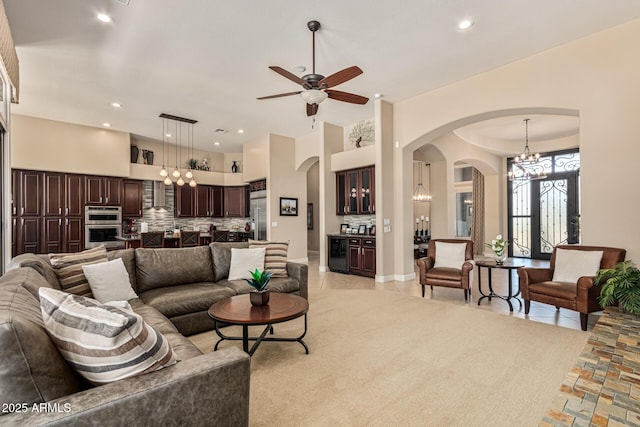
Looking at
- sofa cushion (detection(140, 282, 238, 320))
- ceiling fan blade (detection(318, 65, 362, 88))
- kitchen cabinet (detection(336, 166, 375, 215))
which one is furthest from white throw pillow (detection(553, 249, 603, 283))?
sofa cushion (detection(140, 282, 238, 320))

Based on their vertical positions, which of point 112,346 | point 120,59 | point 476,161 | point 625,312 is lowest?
point 625,312

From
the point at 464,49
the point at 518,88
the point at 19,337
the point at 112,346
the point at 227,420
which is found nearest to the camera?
the point at 19,337

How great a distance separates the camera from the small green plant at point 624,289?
9.61 ft

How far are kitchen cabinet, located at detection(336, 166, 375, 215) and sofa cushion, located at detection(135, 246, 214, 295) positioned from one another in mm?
3823

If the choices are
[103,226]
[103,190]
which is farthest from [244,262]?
[103,190]

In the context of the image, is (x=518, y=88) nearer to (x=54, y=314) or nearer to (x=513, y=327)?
(x=513, y=327)

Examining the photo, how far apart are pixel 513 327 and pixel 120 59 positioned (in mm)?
6151

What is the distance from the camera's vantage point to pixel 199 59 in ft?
14.8

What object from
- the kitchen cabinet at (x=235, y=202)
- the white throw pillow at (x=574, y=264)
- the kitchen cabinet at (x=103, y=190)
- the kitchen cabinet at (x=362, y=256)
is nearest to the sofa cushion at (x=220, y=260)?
the kitchen cabinet at (x=362, y=256)

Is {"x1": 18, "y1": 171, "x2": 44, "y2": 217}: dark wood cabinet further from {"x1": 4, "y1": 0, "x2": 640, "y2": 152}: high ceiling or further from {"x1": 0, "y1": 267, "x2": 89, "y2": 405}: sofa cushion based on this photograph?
{"x1": 0, "y1": 267, "x2": 89, "y2": 405}: sofa cushion

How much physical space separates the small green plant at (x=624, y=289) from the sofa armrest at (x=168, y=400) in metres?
3.55

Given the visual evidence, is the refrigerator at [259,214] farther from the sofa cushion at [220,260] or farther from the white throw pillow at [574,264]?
the white throw pillow at [574,264]

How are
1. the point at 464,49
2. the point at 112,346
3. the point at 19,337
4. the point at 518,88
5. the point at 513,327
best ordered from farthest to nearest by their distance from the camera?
the point at 518,88, the point at 464,49, the point at 513,327, the point at 112,346, the point at 19,337

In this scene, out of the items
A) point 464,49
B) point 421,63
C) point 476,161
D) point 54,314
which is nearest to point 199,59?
point 421,63
